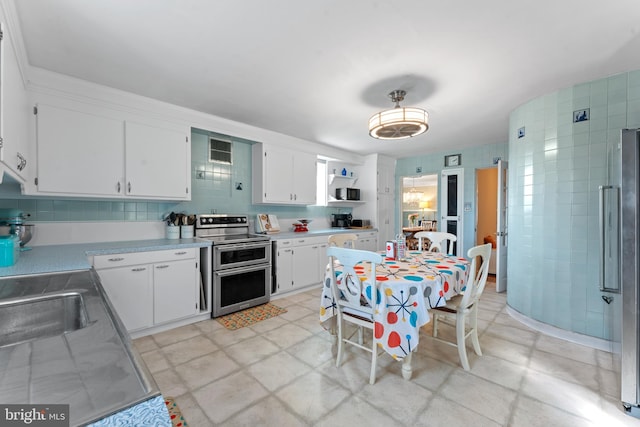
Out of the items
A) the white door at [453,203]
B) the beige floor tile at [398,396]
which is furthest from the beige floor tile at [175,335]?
the white door at [453,203]

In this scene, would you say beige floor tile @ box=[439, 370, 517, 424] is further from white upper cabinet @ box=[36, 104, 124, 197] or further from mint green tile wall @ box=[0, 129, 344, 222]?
white upper cabinet @ box=[36, 104, 124, 197]

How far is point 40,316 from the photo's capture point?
1.19 meters

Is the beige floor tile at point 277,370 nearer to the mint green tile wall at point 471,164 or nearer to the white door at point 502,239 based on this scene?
the white door at point 502,239

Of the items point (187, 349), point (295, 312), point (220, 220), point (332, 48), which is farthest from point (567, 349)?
point (220, 220)

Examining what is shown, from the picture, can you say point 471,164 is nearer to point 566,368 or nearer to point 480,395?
point 566,368

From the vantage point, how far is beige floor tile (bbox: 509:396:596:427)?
164 cm

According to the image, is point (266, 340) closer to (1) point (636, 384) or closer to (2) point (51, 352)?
(2) point (51, 352)

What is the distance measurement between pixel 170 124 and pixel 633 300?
4.20 meters

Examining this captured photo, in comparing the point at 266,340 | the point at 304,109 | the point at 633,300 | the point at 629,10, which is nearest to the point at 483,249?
the point at 633,300

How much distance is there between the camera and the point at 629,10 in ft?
5.57

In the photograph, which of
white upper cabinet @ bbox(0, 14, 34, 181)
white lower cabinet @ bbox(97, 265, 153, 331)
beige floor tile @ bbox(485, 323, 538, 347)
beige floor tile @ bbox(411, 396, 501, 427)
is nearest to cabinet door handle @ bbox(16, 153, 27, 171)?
white upper cabinet @ bbox(0, 14, 34, 181)

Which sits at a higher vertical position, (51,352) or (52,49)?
(52,49)

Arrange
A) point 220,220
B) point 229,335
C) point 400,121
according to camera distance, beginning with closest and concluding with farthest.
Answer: point 400,121
point 229,335
point 220,220

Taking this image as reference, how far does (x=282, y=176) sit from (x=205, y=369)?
108 inches
